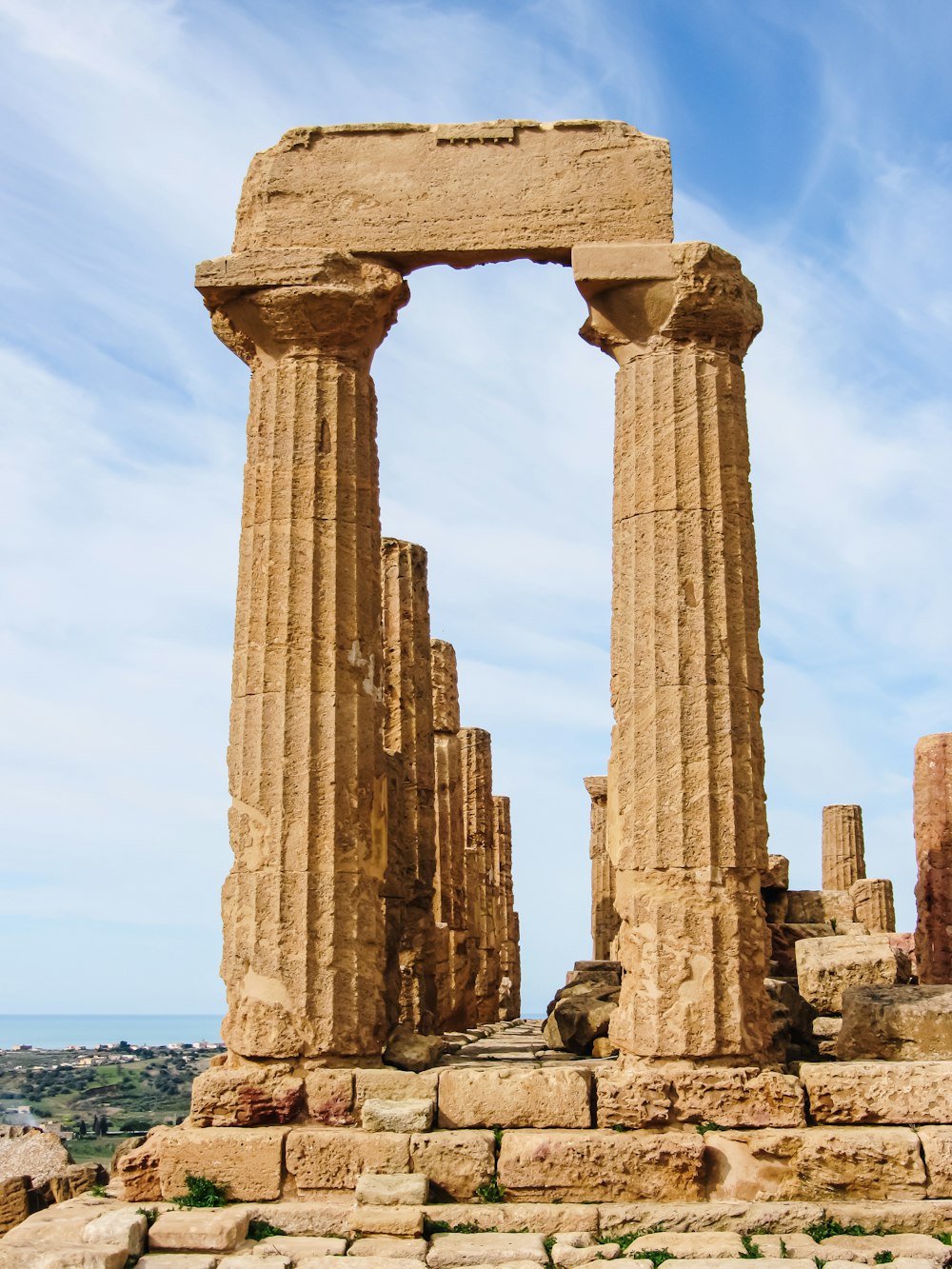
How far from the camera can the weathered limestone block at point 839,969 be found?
15.0 m

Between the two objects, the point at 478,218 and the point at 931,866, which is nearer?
the point at 478,218

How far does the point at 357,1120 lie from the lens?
1176 cm

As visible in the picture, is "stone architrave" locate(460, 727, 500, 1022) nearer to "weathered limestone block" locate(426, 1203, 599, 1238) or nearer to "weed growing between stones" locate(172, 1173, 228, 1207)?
"weed growing between stones" locate(172, 1173, 228, 1207)

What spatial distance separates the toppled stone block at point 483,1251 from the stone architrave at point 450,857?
10.9 m

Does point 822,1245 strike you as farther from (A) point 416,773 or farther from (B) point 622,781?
(A) point 416,773

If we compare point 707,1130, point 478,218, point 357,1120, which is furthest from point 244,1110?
point 478,218

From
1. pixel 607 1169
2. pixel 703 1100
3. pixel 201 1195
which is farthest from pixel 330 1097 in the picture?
pixel 703 1100

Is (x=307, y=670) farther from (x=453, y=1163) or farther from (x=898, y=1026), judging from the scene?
(x=898, y=1026)

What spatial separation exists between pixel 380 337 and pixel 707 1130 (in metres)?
7.02

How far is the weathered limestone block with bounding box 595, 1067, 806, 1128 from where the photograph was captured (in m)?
11.4

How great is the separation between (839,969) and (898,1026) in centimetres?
274

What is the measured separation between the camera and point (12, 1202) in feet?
53.3

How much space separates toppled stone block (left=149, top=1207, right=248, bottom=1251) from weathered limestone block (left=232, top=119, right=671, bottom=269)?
754cm

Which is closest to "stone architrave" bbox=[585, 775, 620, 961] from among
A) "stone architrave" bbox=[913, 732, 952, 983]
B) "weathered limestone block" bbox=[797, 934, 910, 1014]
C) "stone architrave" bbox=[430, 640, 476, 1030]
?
Answer: "stone architrave" bbox=[430, 640, 476, 1030]
